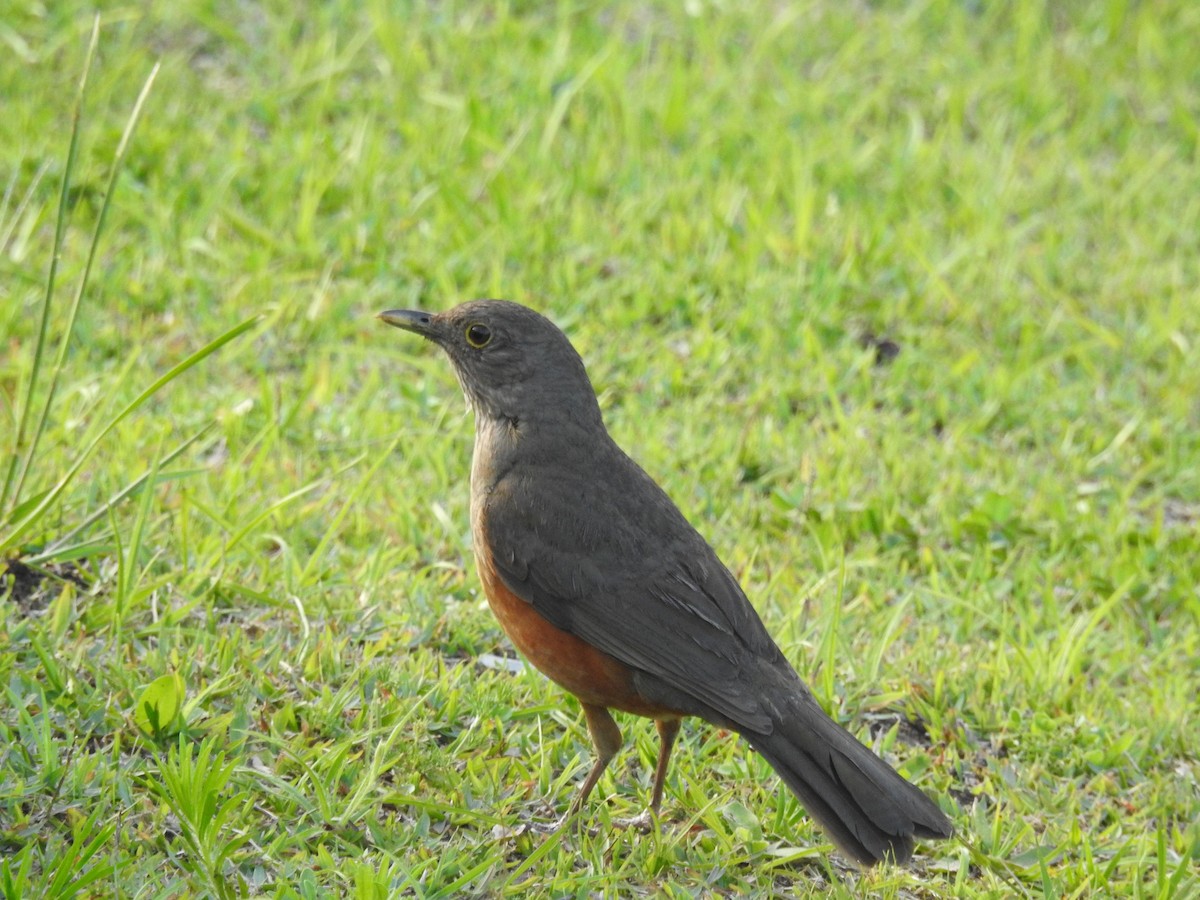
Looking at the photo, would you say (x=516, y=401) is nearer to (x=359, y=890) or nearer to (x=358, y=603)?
(x=358, y=603)

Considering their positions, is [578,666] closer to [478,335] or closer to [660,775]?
[660,775]

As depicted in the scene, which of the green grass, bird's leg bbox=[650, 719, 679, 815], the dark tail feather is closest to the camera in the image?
the dark tail feather

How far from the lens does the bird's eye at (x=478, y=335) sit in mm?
4781

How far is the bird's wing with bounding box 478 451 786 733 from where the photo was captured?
4148 millimetres

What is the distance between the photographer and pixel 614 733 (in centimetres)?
430

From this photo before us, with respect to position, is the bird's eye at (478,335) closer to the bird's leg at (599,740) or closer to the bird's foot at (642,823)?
the bird's leg at (599,740)

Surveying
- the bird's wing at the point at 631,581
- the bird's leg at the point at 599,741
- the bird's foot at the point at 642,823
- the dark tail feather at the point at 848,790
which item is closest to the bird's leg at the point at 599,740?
the bird's leg at the point at 599,741

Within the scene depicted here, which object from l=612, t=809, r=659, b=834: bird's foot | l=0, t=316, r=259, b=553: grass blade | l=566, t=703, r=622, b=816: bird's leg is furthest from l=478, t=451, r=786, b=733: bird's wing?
l=0, t=316, r=259, b=553: grass blade

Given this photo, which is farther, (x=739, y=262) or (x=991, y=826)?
(x=739, y=262)

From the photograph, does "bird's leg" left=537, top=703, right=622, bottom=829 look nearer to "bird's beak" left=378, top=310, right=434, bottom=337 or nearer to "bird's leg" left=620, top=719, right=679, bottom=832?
"bird's leg" left=620, top=719, right=679, bottom=832

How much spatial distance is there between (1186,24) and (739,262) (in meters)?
4.35

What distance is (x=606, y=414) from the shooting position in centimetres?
647

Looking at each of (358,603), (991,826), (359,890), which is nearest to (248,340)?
(358,603)

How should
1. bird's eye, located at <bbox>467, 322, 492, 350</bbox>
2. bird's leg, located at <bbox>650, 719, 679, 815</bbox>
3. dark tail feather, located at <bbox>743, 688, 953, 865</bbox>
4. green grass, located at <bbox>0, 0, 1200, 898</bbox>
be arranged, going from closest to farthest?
dark tail feather, located at <bbox>743, 688, 953, 865</bbox> → green grass, located at <bbox>0, 0, 1200, 898</bbox> → bird's leg, located at <bbox>650, 719, 679, 815</bbox> → bird's eye, located at <bbox>467, 322, 492, 350</bbox>
